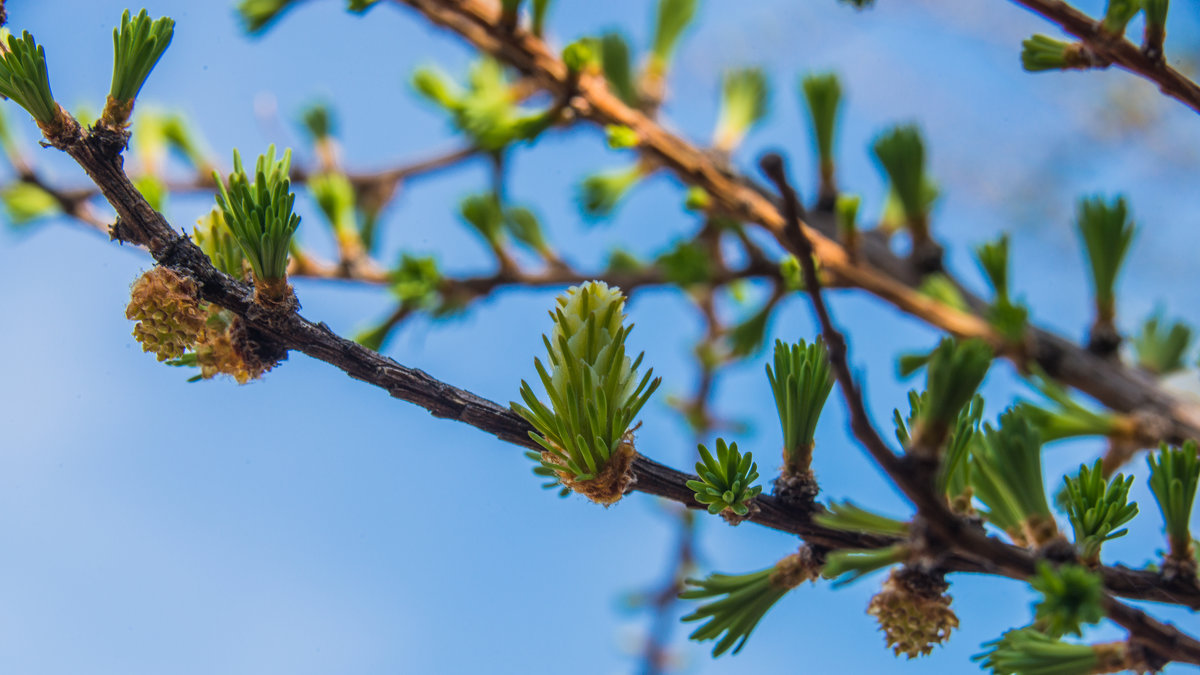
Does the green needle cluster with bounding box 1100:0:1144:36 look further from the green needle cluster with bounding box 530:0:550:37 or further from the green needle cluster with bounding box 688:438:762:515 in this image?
the green needle cluster with bounding box 530:0:550:37

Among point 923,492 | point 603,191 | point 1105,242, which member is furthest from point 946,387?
point 603,191

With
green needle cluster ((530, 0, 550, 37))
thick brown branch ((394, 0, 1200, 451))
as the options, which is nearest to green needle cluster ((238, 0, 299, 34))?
thick brown branch ((394, 0, 1200, 451))

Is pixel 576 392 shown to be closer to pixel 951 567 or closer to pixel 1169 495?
pixel 951 567

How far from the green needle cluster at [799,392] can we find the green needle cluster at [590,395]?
90 millimetres

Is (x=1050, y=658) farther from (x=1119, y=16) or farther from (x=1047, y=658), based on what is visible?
(x=1119, y=16)

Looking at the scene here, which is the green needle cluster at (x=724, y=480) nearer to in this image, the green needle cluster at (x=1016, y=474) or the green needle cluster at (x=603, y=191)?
the green needle cluster at (x=1016, y=474)

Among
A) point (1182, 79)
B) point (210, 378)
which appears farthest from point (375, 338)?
point (1182, 79)

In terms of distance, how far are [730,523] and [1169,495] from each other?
0.90 feet

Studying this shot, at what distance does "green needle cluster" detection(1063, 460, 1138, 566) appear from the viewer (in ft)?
1.64

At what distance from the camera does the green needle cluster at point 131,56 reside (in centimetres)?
49

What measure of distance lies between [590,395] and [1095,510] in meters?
0.31

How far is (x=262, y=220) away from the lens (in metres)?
0.49

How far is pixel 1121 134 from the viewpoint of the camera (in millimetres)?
2109

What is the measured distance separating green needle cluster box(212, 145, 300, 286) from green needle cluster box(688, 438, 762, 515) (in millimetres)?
264
